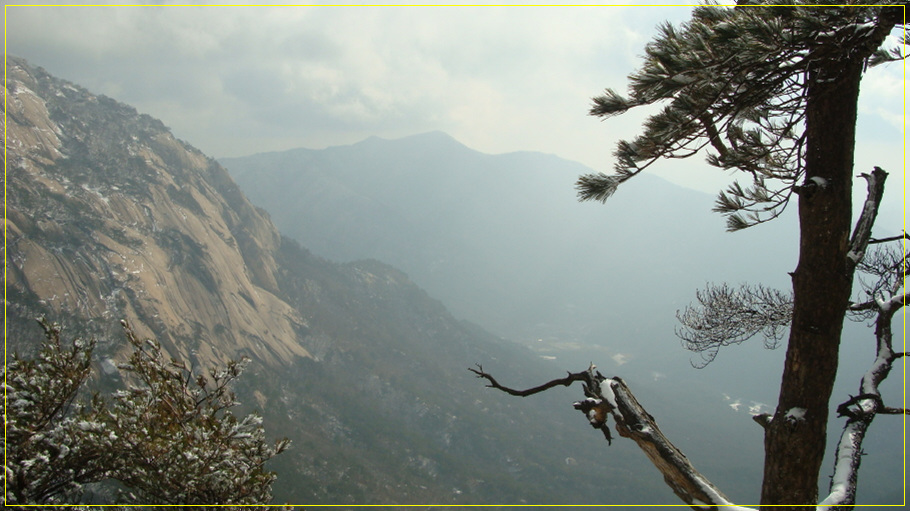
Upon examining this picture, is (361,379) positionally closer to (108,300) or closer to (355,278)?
(355,278)

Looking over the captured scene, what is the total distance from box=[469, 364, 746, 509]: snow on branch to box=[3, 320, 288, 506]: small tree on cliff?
17.8 feet

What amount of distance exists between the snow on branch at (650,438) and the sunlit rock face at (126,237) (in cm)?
7829

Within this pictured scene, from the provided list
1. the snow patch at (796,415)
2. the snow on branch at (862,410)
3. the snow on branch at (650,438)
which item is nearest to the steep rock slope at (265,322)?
the snow on branch at (650,438)

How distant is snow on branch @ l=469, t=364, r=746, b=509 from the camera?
3486 mm

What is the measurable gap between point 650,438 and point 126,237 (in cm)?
11206

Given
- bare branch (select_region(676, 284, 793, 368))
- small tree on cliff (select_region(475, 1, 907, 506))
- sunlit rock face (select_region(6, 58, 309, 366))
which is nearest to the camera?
small tree on cliff (select_region(475, 1, 907, 506))

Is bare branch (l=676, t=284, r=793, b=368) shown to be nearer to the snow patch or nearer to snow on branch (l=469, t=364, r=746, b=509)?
the snow patch

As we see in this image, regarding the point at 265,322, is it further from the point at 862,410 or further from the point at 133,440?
the point at 862,410

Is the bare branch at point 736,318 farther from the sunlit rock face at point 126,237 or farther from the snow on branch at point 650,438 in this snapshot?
the sunlit rock face at point 126,237

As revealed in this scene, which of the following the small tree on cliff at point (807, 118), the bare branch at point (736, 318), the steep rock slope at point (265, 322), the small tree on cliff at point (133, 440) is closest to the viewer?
the small tree on cliff at point (807, 118)

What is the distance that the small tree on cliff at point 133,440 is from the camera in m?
6.87

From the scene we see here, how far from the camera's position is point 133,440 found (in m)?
6.98

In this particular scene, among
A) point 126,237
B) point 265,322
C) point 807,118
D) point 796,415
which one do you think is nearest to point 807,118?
point 807,118

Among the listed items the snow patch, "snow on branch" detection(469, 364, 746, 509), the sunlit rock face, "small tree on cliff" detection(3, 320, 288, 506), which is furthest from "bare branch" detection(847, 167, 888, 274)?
the sunlit rock face
